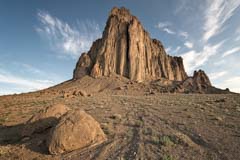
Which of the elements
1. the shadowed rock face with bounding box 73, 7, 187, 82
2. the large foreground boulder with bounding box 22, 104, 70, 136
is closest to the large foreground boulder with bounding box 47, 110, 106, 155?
the large foreground boulder with bounding box 22, 104, 70, 136

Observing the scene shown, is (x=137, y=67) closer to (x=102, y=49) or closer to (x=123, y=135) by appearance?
(x=102, y=49)

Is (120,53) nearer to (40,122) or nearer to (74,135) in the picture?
(40,122)

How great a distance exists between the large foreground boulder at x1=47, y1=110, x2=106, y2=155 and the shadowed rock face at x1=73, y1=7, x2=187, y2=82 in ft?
198

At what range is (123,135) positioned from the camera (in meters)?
9.16

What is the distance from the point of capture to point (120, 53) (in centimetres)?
7675

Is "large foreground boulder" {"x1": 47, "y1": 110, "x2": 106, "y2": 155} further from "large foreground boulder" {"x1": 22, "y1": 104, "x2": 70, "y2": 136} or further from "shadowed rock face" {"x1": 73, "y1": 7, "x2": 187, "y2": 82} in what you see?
"shadowed rock face" {"x1": 73, "y1": 7, "x2": 187, "y2": 82}

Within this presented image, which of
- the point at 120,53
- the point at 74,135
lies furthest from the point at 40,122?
the point at 120,53

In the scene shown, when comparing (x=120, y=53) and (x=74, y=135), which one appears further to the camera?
(x=120, y=53)

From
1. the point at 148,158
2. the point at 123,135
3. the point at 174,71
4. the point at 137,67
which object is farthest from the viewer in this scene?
the point at 174,71

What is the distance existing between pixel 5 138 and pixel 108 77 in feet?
188

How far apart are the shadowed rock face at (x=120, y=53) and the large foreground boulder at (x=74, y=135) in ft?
198

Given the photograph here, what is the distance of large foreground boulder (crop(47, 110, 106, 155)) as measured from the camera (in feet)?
25.3

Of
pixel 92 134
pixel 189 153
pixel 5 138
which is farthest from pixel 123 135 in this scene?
pixel 5 138

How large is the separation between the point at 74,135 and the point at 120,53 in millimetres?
70160
